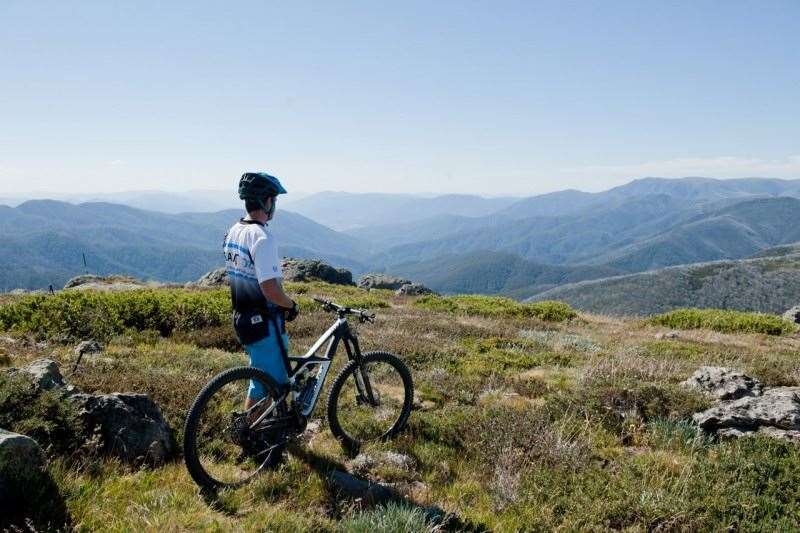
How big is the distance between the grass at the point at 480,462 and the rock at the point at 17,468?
219 mm

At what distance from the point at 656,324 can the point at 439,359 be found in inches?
663

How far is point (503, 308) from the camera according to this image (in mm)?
26625

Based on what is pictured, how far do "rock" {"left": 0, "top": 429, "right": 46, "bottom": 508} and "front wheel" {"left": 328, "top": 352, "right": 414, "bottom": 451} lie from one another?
3.35m

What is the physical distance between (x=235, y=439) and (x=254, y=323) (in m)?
1.38

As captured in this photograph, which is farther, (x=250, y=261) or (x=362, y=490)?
(x=250, y=261)

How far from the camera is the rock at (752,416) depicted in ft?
24.1

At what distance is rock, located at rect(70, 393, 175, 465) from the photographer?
5.75 metres

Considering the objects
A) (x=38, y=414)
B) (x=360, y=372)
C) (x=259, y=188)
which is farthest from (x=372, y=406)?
(x=38, y=414)

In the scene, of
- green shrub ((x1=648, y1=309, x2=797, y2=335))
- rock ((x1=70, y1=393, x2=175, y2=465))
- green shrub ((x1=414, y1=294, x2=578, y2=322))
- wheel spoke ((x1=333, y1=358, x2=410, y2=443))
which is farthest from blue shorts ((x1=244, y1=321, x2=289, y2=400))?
green shrub ((x1=648, y1=309, x2=797, y2=335))

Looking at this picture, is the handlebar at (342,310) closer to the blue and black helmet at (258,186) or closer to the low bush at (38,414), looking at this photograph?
the blue and black helmet at (258,186)

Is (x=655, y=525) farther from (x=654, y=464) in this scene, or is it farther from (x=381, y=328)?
(x=381, y=328)

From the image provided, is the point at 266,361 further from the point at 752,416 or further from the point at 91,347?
the point at 752,416

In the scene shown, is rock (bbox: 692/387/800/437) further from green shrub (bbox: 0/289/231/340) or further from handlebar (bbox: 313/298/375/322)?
green shrub (bbox: 0/289/231/340)

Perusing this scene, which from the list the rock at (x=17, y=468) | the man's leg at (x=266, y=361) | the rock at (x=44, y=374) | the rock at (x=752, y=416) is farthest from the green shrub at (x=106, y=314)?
the rock at (x=752, y=416)
